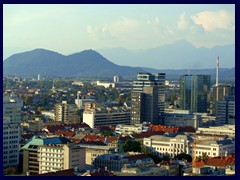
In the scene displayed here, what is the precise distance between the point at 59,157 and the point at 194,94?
12923 millimetres

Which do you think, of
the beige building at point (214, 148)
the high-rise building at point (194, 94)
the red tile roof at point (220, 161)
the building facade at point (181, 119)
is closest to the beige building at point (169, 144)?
the beige building at point (214, 148)

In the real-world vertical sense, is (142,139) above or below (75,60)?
below

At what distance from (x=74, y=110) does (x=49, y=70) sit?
4745 cm

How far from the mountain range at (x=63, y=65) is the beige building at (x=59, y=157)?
5338cm

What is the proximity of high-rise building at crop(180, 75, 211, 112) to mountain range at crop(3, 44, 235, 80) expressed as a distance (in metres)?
39.9

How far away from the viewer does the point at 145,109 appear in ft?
57.3

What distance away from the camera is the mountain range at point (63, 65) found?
65.6 m

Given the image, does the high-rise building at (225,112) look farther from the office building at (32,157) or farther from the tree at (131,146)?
the office building at (32,157)

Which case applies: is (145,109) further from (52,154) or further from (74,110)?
(52,154)

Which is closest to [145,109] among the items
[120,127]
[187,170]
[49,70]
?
[120,127]

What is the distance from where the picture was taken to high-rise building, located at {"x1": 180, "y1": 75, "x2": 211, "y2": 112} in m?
21.7

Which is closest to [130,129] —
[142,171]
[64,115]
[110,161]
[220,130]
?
[220,130]

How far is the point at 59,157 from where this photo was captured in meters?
9.45

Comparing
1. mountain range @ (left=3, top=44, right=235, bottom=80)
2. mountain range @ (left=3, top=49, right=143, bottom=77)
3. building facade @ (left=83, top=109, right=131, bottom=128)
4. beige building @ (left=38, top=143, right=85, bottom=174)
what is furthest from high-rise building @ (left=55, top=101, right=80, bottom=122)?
mountain range @ (left=3, top=49, right=143, bottom=77)
